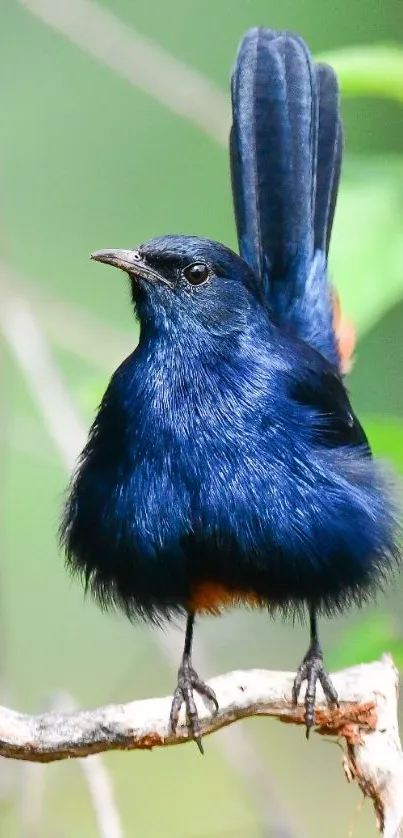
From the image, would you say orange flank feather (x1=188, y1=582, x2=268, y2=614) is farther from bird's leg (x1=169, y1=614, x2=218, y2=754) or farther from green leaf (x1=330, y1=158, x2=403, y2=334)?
green leaf (x1=330, y1=158, x2=403, y2=334)

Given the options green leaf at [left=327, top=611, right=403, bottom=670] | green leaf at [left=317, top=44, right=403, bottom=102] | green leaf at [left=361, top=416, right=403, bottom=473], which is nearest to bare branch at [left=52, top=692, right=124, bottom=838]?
green leaf at [left=327, top=611, right=403, bottom=670]

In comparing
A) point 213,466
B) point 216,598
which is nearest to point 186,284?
point 213,466

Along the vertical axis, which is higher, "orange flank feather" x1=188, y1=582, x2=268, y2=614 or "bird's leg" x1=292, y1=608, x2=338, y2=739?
"orange flank feather" x1=188, y1=582, x2=268, y2=614

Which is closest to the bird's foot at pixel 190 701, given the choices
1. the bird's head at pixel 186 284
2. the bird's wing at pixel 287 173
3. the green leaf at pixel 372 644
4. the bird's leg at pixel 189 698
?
the bird's leg at pixel 189 698

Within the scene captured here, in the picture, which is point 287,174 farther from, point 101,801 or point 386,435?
point 101,801

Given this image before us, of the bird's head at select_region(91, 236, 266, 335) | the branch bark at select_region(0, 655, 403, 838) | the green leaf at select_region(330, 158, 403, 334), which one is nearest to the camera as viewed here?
the branch bark at select_region(0, 655, 403, 838)

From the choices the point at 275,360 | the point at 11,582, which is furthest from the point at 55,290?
the point at 275,360

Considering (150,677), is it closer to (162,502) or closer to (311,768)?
(311,768)
